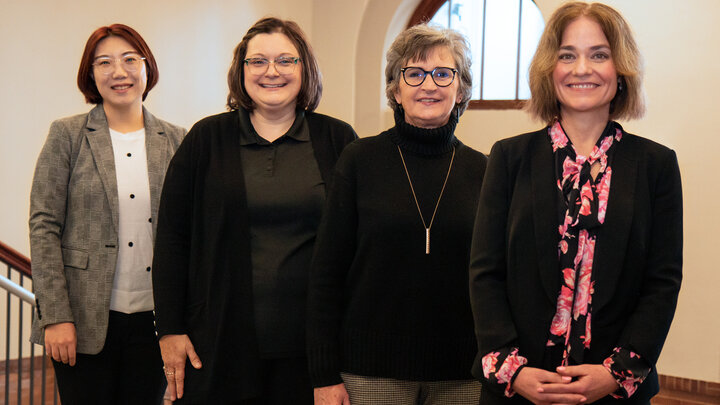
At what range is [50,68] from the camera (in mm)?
5188

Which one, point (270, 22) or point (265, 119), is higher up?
point (270, 22)

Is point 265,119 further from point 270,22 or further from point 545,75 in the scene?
point 545,75

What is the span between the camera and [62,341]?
2.30 m

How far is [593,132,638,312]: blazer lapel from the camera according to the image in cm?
159

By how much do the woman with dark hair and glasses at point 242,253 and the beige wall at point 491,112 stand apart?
11.2 ft

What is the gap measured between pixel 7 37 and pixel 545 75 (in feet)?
14.0

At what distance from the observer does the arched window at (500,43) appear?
603cm

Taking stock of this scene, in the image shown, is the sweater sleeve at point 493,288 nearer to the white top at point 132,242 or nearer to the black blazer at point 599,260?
the black blazer at point 599,260

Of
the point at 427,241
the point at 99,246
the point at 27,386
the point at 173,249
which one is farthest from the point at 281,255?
the point at 27,386

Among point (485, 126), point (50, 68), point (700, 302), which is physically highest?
point (50, 68)

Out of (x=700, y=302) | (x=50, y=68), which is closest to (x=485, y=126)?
(x=700, y=302)

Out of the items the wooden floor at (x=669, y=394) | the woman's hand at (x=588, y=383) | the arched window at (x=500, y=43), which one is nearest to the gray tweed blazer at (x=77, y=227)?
the woman's hand at (x=588, y=383)

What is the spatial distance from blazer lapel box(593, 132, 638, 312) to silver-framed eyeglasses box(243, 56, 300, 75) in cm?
99

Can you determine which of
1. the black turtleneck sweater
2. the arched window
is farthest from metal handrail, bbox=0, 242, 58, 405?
the arched window
